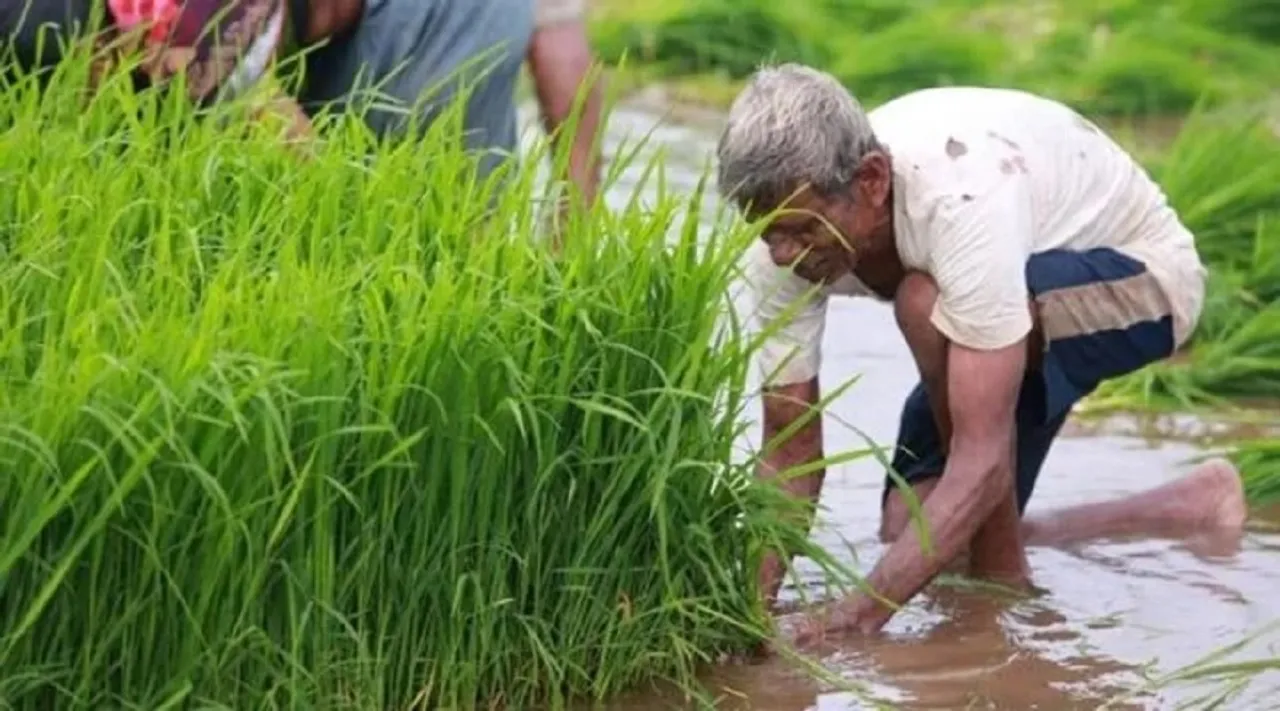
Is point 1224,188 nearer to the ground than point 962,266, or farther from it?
nearer to the ground

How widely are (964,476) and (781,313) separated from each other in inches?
16.0

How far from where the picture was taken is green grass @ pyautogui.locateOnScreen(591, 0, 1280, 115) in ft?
30.1

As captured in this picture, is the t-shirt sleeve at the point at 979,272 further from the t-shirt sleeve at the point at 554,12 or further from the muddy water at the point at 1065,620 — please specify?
the t-shirt sleeve at the point at 554,12

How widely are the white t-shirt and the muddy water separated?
24 centimetres

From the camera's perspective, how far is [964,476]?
4.89 meters

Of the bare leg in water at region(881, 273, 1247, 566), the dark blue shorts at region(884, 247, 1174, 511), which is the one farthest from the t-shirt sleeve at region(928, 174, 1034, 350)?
the bare leg in water at region(881, 273, 1247, 566)

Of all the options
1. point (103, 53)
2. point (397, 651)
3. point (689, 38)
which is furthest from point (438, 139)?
point (689, 38)

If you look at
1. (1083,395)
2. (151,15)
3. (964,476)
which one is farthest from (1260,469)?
(151,15)

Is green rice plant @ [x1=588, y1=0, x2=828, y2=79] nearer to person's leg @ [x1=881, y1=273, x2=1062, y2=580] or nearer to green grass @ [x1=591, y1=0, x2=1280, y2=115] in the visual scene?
green grass @ [x1=591, y1=0, x2=1280, y2=115]

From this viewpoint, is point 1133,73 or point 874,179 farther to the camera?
point 1133,73

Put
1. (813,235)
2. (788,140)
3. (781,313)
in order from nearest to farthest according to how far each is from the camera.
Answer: (788,140) → (813,235) → (781,313)

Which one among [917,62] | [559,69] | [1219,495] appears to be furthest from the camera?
[917,62]

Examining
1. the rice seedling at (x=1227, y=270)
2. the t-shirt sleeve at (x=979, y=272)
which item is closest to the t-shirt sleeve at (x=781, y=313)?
the t-shirt sleeve at (x=979, y=272)

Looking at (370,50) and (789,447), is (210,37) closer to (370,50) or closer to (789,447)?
(370,50)
